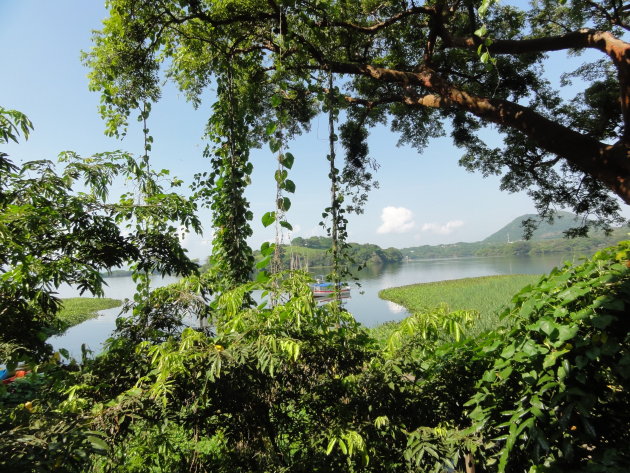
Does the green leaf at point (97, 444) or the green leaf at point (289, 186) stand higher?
the green leaf at point (289, 186)

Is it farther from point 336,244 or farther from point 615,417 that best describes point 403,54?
point 615,417

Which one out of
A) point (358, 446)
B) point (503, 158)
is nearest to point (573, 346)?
point (358, 446)

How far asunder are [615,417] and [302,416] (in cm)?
127

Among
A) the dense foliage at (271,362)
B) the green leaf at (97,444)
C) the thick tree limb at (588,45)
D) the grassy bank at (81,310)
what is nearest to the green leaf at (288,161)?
the dense foliage at (271,362)

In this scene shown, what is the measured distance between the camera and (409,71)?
5.88 meters

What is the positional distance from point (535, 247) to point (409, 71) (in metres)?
101

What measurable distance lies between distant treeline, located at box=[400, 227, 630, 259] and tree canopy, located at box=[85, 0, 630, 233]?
1.36 metres

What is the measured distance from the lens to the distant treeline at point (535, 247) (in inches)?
1143

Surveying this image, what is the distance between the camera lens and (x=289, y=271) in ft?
6.06

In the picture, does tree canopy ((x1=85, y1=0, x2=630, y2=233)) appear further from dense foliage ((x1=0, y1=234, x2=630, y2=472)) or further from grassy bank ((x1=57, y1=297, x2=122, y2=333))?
grassy bank ((x1=57, y1=297, x2=122, y2=333))

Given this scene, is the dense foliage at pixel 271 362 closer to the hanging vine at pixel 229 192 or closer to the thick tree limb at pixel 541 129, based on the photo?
the hanging vine at pixel 229 192

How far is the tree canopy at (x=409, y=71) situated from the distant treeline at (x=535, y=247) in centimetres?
136

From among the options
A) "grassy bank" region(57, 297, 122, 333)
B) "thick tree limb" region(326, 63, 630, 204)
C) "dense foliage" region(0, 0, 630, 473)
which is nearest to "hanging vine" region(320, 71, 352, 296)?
"dense foliage" region(0, 0, 630, 473)

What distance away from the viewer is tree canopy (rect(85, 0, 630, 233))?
313 centimetres
